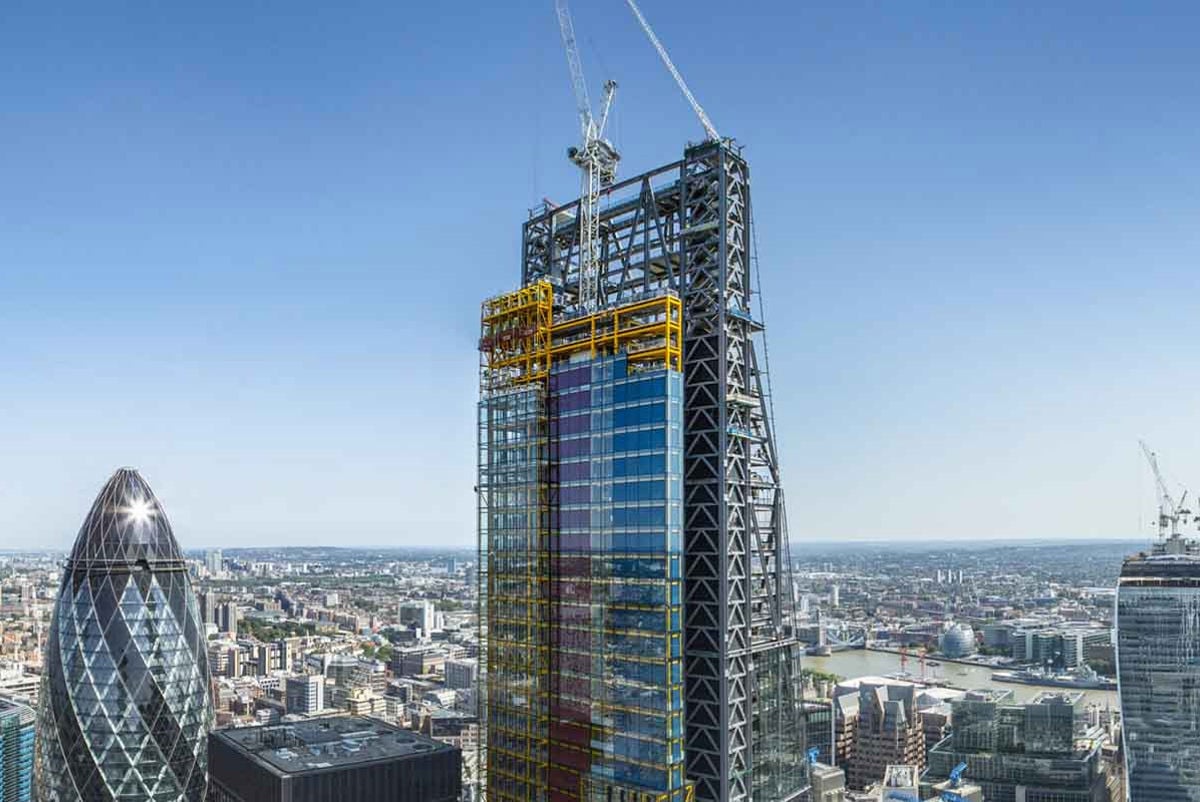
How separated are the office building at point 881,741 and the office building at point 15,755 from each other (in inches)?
3875

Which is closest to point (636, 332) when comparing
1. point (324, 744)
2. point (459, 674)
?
point (324, 744)

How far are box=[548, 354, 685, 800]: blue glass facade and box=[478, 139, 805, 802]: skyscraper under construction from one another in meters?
0.09

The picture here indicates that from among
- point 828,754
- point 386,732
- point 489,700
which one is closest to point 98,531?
point 386,732

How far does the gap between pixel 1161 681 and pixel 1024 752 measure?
32.2m

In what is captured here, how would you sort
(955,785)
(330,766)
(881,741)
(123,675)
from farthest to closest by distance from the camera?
(881,741), (955,785), (123,675), (330,766)

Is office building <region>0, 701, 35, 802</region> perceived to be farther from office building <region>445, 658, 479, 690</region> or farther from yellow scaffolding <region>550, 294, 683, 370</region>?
office building <region>445, 658, 479, 690</region>

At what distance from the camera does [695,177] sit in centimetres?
4391

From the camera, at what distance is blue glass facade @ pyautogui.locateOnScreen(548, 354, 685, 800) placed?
131 feet

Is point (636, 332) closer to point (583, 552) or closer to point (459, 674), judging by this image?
point (583, 552)

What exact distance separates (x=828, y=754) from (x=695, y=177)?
353 ft

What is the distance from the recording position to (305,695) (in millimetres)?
158000

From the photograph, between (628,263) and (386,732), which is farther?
(386,732)

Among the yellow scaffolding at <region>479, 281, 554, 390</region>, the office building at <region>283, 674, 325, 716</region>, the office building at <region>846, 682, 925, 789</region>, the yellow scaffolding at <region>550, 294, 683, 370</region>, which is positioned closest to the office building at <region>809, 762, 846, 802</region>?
the office building at <region>846, 682, 925, 789</region>

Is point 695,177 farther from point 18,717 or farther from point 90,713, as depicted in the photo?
point 18,717
